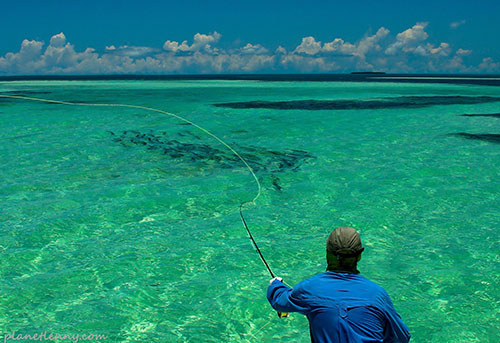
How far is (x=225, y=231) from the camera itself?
23.5ft

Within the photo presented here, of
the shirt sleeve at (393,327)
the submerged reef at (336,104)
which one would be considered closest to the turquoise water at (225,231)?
the shirt sleeve at (393,327)

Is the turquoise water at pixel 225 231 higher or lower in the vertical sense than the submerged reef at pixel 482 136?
lower

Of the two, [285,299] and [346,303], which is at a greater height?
[346,303]

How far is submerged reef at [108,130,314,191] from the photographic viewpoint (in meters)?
11.5

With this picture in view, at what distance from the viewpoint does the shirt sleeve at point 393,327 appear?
2182mm

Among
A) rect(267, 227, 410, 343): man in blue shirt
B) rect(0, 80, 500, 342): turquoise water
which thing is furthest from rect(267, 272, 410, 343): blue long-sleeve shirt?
rect(0, 80, 500, 342): turquoise water

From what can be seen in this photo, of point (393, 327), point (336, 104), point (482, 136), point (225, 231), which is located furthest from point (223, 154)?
point (336, 104)

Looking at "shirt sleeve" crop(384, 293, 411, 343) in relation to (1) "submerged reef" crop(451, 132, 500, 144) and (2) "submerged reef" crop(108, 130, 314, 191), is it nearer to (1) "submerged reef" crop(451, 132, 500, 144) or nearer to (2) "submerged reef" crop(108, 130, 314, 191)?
(2) "submerged reef" crop(108, 130, 314, 191)

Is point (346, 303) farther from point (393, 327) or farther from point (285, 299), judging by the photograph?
point (285, 299)

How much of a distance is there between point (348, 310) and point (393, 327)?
0.94 ft

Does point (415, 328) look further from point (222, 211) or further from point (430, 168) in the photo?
point (430, 168)

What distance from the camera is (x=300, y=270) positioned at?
5754 millimetres

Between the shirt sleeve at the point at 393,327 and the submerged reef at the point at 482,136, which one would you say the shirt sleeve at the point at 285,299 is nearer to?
the shirt sleeve at the point at 393,327

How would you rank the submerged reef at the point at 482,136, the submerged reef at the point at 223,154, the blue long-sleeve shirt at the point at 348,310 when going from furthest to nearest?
the submerged reef at the point at 482,136 → the submerged reef at the point at 223,154 → the blue long-sleeve shirt at the point at 348,310
